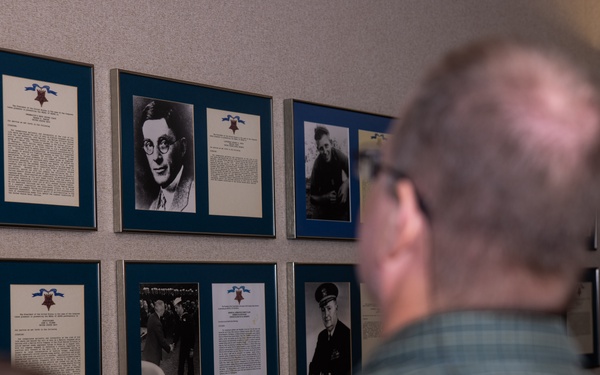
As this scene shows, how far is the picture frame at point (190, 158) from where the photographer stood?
3727 millimetres

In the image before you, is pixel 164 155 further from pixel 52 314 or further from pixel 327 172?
pixel 327 172

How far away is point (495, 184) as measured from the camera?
1.02 metres

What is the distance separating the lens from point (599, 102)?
1.06 meters

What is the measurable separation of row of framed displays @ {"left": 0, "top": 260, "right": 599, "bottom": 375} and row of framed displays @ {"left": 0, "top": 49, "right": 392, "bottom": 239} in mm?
183

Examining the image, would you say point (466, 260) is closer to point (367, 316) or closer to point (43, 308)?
point (43, 308)

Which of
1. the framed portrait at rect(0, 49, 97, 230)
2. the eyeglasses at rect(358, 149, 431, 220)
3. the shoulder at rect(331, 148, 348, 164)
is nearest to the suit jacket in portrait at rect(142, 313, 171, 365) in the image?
the framed portrait at rect(0, 49, 97, 230)

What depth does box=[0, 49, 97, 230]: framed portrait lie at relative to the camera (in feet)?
11.0

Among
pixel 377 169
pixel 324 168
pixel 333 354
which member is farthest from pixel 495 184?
pixel 333 354

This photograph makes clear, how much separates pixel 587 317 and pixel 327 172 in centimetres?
262

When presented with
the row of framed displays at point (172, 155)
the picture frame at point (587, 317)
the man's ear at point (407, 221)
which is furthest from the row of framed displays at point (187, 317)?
the man's ear at point (407, 221)

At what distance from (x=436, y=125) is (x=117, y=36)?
294 centimetres

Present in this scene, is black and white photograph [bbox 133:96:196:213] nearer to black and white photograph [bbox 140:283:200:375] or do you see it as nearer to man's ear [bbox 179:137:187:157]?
man's ear [bbox 179:137:187:157]

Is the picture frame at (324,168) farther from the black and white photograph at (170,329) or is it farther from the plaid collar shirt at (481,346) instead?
the plaid collar shirt at (481,346)

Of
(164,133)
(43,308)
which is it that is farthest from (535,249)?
(164,133)
